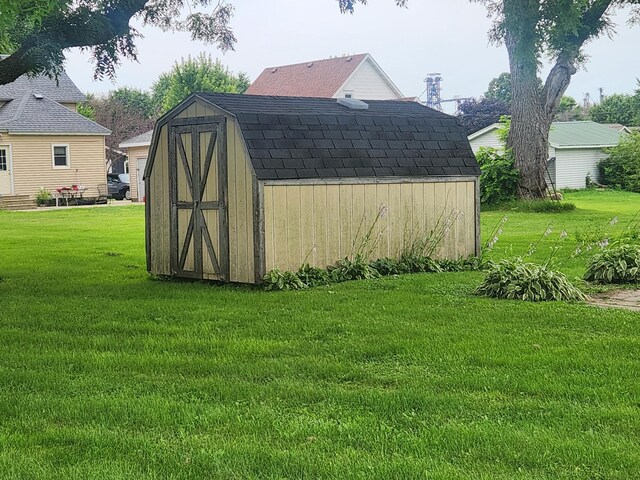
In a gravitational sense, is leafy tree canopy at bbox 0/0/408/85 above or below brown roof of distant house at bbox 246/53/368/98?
below

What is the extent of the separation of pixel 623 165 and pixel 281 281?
114ft

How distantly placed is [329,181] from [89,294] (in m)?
3.30

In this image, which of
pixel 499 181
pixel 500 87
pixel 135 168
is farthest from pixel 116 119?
pixel 499 181

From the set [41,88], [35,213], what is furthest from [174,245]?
[41,88]

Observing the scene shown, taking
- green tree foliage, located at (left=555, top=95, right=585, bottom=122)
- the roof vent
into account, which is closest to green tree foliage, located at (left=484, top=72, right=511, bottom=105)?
green tree foliage, located at (left=555, top=95, right=585, bottom=122)

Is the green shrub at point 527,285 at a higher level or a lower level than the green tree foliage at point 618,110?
lower

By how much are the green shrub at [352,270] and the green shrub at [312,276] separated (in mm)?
214

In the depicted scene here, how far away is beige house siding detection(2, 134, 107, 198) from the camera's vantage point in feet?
124

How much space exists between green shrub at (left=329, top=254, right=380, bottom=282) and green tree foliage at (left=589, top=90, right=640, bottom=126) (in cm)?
5696

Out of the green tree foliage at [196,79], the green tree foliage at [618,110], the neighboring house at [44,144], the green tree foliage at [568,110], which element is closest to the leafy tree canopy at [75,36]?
the neighboring house at [44,144]

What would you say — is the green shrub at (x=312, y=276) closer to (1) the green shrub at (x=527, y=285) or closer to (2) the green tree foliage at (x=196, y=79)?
(1) the green shrub at (x=527, y=285)

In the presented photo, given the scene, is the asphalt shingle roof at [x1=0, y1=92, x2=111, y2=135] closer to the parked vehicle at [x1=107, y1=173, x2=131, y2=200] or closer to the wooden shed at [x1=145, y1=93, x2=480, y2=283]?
the parked vehicle at [x1=107, y1=173, x2=131, y2=200]

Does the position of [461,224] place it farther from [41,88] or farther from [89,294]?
[41,88]

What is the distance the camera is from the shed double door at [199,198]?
11945 mm
